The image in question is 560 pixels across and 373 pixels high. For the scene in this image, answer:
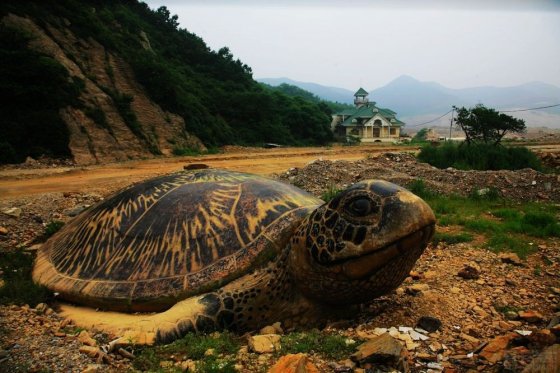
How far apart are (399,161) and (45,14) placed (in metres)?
19.9

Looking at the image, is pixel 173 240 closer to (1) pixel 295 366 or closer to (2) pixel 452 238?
(1) pixel 295 366

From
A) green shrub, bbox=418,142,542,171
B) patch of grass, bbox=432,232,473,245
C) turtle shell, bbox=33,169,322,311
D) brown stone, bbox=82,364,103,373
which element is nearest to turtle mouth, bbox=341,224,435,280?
turtle shell, bbox=33,169,322,311

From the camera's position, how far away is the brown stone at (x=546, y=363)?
7.27 feet

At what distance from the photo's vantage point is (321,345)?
2.99 metres

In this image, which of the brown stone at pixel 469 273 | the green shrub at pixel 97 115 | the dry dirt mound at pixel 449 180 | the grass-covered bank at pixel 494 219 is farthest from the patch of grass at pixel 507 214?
the green shrub at pixel 97 115

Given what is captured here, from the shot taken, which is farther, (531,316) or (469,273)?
(469,273)

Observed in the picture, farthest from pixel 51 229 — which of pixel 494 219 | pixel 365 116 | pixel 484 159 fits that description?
pixel 365 116

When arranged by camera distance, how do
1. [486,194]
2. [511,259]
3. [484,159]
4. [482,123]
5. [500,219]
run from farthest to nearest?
[482,123] < [484,159] < [486,194] < [500,219] < [511,259]

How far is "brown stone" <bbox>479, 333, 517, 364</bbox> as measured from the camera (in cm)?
266

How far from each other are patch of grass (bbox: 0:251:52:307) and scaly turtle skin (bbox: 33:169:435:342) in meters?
0.14

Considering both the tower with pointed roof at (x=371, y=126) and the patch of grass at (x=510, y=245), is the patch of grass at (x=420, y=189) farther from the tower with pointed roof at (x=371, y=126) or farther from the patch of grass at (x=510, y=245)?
the tower with pointed roof at (x=371, y=126)

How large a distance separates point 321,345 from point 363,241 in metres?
0.82

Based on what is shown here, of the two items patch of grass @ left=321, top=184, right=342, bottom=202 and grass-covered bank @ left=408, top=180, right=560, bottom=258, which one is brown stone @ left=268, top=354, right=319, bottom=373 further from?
patch of grass @ left=321, top=184, right=342, bottom=202

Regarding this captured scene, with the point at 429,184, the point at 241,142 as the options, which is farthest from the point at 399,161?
the point at 241,142
